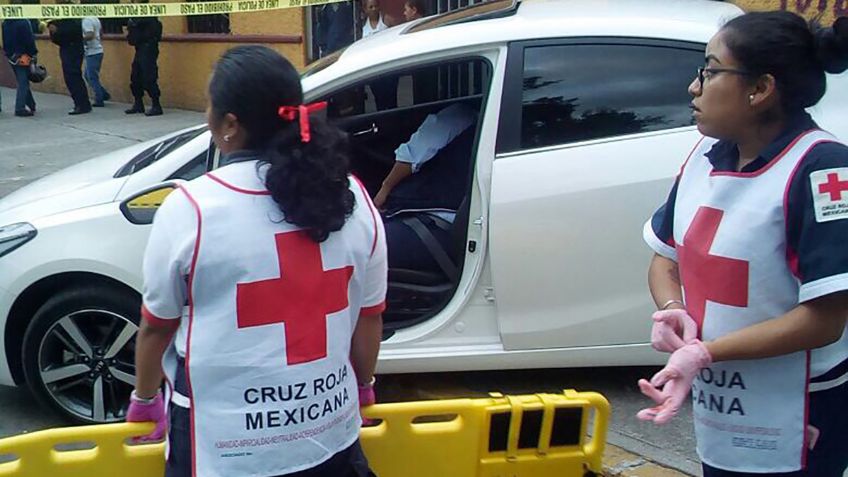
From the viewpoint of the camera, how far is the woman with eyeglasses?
1793 millimetres

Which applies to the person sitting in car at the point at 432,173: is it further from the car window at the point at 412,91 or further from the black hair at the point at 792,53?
the black hair at the point at 792,53

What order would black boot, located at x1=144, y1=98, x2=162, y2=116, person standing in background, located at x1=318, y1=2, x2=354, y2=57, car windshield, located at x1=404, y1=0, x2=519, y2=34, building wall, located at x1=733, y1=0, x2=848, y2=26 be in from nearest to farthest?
car windshield, located at x1=404, y1=0, x2=519, y2=34 < building wall, located at x1=733, y1=0, x2=848, y2=26 < person standing in background, located at x1=318, y1=2, x2=354, y2=57 < black boot, located at x1=144, y1=98, x2=162, y2=116

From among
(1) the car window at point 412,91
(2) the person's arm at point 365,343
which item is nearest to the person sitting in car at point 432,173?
(1) the car window at point 412,91

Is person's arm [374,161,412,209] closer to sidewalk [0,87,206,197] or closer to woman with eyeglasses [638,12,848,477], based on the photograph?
woman with eyeglasses [638,12,848,477]

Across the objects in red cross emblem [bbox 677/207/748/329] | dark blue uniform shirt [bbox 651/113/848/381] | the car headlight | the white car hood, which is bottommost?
the car headlight

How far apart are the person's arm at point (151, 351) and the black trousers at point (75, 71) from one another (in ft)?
41.0

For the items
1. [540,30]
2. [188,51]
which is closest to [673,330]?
[540,30]

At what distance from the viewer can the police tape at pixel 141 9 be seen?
9.35 meters

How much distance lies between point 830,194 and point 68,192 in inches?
129

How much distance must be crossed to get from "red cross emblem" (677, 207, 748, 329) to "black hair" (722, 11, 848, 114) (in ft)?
0.91

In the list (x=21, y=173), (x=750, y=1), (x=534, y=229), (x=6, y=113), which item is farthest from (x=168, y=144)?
(x=6, y=113)

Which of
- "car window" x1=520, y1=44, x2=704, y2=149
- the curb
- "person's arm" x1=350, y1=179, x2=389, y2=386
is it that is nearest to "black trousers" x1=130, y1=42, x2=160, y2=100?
"car window" x1=520, y1=44, x2=704, y2=149

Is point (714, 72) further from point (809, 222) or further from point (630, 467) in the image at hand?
point (630, 467)

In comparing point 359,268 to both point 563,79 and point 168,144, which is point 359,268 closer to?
point 563,79
